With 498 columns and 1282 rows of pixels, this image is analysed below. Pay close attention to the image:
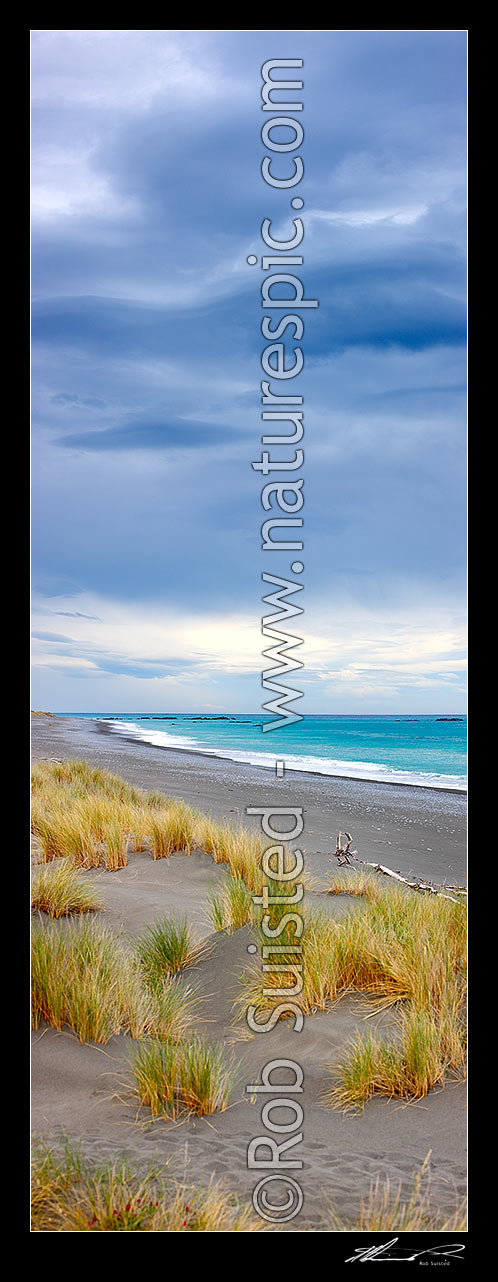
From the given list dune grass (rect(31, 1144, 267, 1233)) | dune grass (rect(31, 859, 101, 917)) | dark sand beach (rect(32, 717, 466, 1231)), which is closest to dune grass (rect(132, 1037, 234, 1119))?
dark sand beach (rect(32, 717, 466, 1231))

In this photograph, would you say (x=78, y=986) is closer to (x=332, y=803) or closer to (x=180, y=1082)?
(x=180, y=1082)

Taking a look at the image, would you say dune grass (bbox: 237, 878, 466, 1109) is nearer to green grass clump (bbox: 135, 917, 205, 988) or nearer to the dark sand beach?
the dark sand beach

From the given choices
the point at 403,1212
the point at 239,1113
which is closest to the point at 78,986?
the point at 239,1113

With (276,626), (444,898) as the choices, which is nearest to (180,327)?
(276,626)

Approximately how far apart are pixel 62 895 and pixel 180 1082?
2.08 m

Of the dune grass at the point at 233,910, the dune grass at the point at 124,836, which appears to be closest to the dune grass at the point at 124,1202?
the dune grass at the point at 233,910

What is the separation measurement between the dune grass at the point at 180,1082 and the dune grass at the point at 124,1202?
0.31 meters

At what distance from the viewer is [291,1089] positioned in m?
3.10

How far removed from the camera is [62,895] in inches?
193

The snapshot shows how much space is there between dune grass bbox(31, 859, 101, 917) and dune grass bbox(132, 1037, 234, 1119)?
192cm

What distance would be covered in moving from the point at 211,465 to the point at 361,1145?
336 cm

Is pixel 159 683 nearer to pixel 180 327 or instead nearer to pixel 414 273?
pixel 180 327

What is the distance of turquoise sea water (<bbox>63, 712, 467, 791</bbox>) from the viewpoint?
20.1 metres

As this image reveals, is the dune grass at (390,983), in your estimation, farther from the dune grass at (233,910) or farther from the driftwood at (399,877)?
the driftwood at (399,877)
